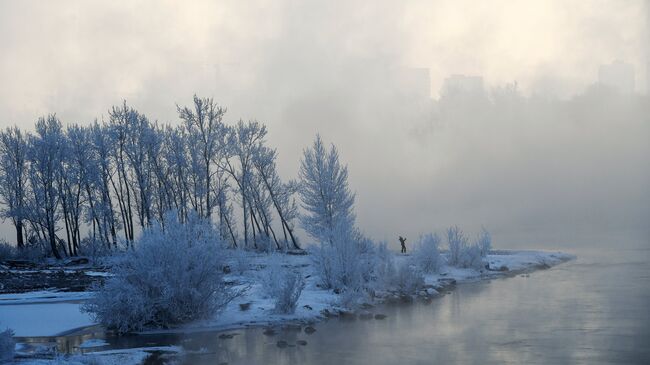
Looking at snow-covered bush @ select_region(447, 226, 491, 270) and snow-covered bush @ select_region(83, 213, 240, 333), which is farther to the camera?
snow-covered bush @ select_region(447, 226, 491, 270)

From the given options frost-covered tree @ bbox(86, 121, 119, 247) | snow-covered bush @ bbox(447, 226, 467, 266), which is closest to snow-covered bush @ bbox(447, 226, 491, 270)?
snow-covered bush @ bbox(447, 226, 467, 266)

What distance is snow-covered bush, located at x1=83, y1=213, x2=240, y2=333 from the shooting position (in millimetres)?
15422

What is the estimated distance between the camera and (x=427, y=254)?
99.3 ft

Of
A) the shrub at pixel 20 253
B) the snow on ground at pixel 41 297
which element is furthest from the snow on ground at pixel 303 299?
the shrub at pixel 20 253

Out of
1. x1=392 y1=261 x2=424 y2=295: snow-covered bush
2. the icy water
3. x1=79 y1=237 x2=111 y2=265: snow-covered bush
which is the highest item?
x1=79 y1=237 x2=111 y2=265: snow-covered bush

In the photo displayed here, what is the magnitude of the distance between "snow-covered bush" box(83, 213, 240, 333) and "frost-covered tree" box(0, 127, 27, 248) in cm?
2874

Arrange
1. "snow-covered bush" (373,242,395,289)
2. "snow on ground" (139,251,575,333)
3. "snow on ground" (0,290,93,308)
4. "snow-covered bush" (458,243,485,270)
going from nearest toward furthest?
"snow on ground" (139,251,575,333)
"snow on ground" (0,290,93,308)
"snow-covered bush" (373,242,395,289)
"snow-covered bush" (458,243,485,270)

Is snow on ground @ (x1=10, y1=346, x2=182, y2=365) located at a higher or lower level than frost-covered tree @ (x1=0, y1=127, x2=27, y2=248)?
lower

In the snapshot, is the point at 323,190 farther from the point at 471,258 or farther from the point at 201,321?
the point at 201,321

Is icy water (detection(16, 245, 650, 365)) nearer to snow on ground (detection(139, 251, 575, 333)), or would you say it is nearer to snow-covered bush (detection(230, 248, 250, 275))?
snow on ground (detection(139, 251, 575, 333))

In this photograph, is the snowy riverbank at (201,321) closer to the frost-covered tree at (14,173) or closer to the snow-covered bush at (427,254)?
the snow-covered bush at (427,254)

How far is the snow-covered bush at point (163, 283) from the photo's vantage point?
607 inches

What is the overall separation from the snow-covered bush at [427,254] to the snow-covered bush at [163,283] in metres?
15.1

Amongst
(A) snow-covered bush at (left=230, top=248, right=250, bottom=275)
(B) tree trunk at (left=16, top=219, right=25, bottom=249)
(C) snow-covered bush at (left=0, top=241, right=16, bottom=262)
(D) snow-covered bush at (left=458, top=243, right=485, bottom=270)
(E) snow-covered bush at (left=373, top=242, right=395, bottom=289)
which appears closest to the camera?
(E) snow-covered bush at (left=373, top=242, right=395, bottom=289)
